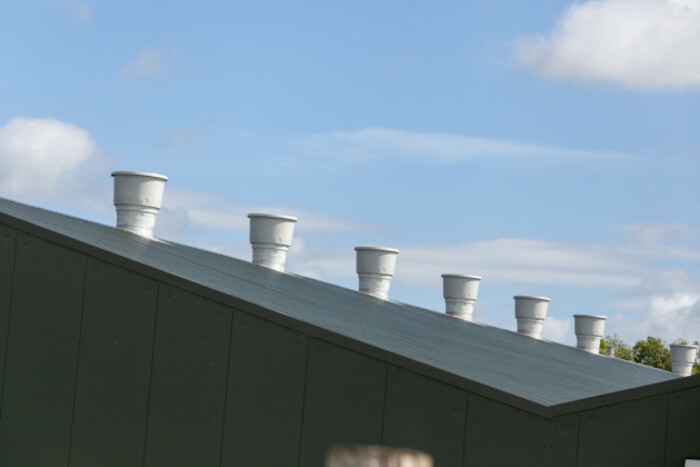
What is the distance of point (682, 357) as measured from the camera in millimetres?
34875

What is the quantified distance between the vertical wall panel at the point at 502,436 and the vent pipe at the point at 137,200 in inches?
377

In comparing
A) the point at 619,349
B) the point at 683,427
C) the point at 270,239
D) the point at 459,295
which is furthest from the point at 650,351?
the point at 683,427

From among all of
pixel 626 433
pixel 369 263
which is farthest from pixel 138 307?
pixel 369 263

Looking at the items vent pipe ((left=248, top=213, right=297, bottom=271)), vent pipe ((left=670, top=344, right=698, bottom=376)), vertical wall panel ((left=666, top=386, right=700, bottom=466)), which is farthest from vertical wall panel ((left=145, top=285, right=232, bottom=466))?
vent pipe ((left=670, top=344, right=698, bottom=376))

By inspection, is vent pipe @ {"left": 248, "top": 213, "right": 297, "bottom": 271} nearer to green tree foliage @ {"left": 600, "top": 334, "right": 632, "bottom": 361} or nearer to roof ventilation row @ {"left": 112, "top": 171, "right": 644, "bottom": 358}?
roof ventilation row @ {"left": 112, "top": 171, "right": 644, "bottom": 358}

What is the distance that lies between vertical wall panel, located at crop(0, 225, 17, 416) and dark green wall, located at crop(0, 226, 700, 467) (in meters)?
0.01

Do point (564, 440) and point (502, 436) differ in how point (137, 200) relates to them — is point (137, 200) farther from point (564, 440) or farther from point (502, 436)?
point (564, 440)

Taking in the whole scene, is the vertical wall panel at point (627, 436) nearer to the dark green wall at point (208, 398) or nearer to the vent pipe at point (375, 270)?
the dark green wall at point (208, 398)

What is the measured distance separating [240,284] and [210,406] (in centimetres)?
357

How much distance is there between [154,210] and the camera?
55.8ft

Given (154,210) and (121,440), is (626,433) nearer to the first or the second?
(121,440)

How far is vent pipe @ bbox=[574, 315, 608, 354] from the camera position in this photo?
32.2 m

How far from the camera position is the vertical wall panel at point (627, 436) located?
8242 mm

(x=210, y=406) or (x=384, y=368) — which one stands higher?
(x=384, y=368)
